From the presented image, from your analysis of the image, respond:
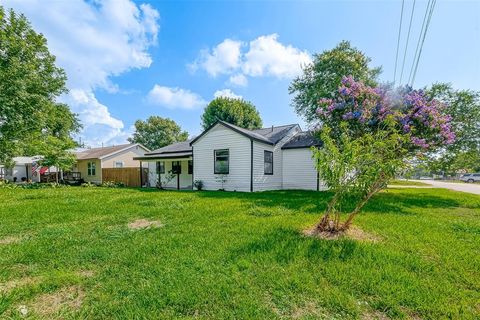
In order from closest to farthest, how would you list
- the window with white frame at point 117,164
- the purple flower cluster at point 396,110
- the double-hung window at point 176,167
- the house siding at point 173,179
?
the purple flower cluster at point 396,110 < the house siding at point 173,179 < the double-hung window at point 176,167 < the window with white frame at point 117,164

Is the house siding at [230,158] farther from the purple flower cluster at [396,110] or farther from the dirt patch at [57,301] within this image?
the dirt patch at [57,301]

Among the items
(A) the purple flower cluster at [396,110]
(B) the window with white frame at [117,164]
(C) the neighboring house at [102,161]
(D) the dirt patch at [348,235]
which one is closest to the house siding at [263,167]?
(A) the purple flower cluster at [396,110]

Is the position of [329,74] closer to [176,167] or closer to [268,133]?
[268,133]

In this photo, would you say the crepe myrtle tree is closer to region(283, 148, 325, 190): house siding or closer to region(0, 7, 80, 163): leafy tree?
region(283, 148, 325, 190): house siding

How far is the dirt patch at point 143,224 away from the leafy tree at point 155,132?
41.0 m

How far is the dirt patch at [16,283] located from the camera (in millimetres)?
2711

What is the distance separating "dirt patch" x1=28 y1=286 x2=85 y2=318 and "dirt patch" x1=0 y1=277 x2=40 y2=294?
0.47 meters

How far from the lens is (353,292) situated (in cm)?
258

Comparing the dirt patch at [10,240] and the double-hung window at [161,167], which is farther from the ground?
the double-hung window at [161,167]

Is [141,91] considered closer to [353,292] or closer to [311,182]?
[311,182]

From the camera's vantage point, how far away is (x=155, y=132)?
45.7 meters

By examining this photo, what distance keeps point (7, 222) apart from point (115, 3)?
7.26 metres

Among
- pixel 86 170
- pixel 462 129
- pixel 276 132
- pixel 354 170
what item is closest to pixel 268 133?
pixel 276 132

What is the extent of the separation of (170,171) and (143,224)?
41.9 feet
